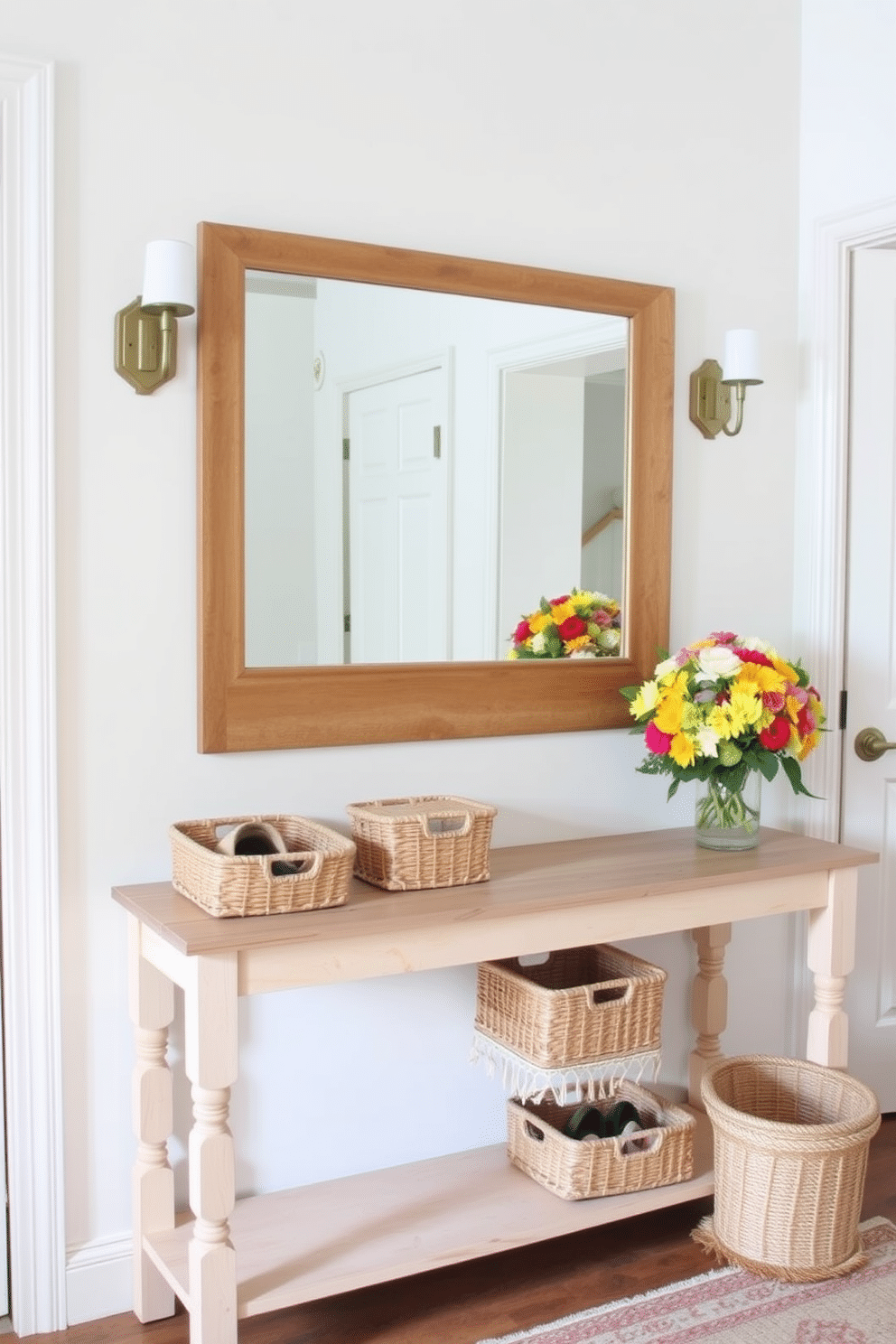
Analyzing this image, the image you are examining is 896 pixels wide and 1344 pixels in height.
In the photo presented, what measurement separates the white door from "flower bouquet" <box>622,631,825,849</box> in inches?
21.2

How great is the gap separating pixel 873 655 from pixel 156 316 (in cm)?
184

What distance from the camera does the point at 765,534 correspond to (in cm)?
296

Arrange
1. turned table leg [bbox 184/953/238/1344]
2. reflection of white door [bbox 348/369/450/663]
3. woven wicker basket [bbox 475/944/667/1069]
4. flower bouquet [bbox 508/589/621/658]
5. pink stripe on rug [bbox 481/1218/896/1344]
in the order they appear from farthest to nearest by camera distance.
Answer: flower bouquet [bbox 508/589/621/658] → reflection of white door [bbox 348/369/450/663] → woven wicker basket [bbox 475/944/667/1069] → pink stripe on rug [bbox 481/1218/896/1344] → turned table leg [bbox 184/953/238/1344]

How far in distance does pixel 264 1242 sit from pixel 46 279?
5.51ft

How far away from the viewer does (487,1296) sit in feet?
7.57

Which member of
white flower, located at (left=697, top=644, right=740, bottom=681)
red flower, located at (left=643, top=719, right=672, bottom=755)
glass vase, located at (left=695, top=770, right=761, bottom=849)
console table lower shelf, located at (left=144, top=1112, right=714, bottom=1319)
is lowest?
console table lower shelf, located at (left=144, top=1112, right=714, bottom=1319)

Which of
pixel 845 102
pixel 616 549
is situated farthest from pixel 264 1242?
pixel 845 102

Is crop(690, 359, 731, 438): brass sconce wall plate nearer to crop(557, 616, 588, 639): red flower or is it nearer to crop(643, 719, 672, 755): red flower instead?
crop(557, 616, 588, 639): red flower

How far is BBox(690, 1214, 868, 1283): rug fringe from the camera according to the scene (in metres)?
2.33

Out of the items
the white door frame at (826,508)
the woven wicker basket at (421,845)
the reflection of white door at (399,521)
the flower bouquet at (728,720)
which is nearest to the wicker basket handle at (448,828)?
the woven wicker basket at (421,845)

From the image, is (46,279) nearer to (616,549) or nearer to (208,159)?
(208,159)

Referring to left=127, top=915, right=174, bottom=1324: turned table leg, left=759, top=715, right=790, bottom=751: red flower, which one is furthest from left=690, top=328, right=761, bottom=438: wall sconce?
left=127, top=915, right=174, bottom=1324: turned table leg

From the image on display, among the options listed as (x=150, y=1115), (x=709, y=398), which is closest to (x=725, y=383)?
(x=709, y=398)

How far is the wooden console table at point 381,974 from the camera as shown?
1916mm
